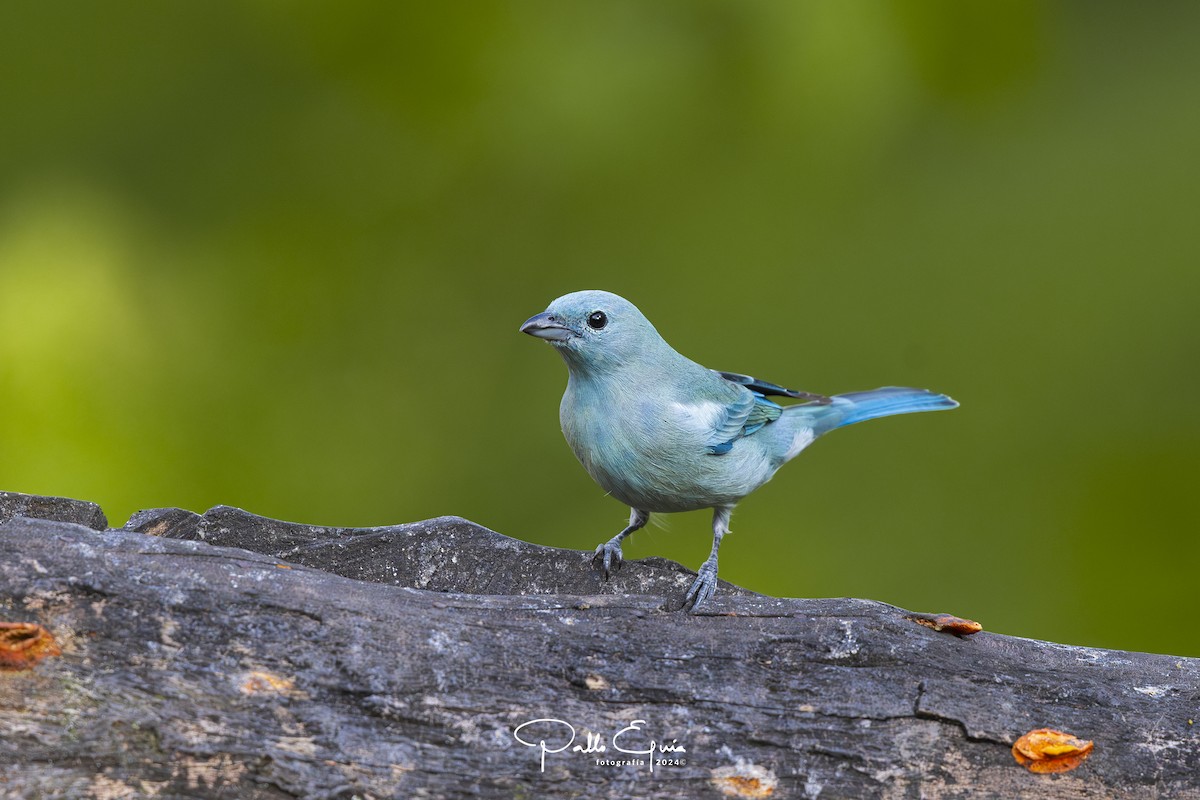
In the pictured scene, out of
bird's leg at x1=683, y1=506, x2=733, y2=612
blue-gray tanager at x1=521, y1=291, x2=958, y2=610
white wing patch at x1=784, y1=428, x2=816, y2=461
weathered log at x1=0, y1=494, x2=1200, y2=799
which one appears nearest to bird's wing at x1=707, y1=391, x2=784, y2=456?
blue-gray tanager at x1=521, y1=291, x2=958, y2=610

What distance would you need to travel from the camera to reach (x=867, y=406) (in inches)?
129

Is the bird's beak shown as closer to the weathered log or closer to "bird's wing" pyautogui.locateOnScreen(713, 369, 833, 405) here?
"bird's wing" pyautogui.locateOnScreen(713, 369, 833, 405)

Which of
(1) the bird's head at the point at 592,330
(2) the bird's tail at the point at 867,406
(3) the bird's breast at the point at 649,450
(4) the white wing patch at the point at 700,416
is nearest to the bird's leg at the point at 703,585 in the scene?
(3) the bird's breast at the point at 649,450

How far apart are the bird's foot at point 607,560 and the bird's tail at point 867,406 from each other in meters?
0.76

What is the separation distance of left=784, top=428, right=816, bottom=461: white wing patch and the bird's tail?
1.1 inches

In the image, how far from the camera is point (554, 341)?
8.57 ft

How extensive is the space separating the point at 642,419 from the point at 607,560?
1.09 feet

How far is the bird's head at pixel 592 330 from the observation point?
2595 millimetres

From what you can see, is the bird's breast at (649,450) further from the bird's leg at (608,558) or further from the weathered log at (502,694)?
the weathered log at (502,694)

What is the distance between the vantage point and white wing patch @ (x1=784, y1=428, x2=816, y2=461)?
3080 mm

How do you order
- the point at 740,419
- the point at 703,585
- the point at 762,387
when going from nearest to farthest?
the point at 703,585 < the point at 740,419 < the point at 762,387

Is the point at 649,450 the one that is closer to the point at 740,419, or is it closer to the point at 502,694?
the point at 740,419

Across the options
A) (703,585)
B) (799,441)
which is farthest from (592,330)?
(799,441)
